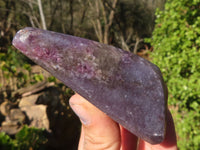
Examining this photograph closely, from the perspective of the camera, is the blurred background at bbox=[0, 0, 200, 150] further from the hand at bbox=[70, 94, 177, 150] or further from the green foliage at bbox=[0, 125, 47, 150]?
the hand at bbox=[70, 94, 177, 150]

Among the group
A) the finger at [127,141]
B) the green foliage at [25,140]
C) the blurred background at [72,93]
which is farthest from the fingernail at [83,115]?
the green foliage at [25,140]

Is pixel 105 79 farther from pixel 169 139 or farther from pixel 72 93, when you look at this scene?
pixel 72 93

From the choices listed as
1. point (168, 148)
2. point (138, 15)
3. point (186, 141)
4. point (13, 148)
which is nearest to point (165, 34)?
point (186, 141)

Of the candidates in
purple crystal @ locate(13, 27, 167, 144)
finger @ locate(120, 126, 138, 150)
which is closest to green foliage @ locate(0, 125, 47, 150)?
finger @ locate(120, 126, 138, 150)

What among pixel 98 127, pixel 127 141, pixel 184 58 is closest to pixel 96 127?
pixel 98 127

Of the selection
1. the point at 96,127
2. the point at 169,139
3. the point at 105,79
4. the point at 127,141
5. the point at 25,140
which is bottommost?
the point at 25,140

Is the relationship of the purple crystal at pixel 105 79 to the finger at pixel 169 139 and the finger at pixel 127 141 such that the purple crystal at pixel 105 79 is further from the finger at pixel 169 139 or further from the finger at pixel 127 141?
the finger at pixel 127 141
